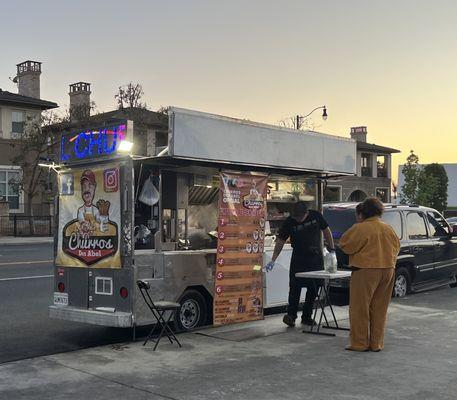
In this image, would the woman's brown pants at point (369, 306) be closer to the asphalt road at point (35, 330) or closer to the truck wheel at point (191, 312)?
the truck wheel at point (191, 312)

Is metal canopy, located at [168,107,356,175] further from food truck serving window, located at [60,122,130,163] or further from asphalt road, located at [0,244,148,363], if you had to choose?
asphalt road, located at [0,244,148,363]

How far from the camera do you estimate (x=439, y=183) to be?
55.5 metres

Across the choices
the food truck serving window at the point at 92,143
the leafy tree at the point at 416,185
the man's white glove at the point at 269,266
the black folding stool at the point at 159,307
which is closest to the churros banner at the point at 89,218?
the food truck serving window at the point at 92,143

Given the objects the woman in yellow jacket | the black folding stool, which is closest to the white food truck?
the black folding stool

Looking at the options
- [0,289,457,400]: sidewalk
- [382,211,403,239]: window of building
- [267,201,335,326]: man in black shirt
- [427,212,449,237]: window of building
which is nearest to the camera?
[0,289,457,400]: sidewalk

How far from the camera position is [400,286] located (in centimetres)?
1100

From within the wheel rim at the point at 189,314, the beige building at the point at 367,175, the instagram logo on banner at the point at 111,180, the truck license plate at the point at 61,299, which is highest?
the beige building at the point at 367,175

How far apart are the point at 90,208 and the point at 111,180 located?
0.59m

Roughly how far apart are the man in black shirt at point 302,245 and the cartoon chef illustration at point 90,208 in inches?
96.6

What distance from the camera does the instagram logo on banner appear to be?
718 cm

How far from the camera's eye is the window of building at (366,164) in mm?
55053

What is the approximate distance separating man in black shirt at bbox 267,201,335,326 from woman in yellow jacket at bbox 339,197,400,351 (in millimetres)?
1225

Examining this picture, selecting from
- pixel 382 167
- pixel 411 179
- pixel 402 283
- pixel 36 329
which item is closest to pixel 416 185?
pixel 411 179

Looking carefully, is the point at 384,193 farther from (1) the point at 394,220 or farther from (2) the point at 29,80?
(1) the point at 394,220
